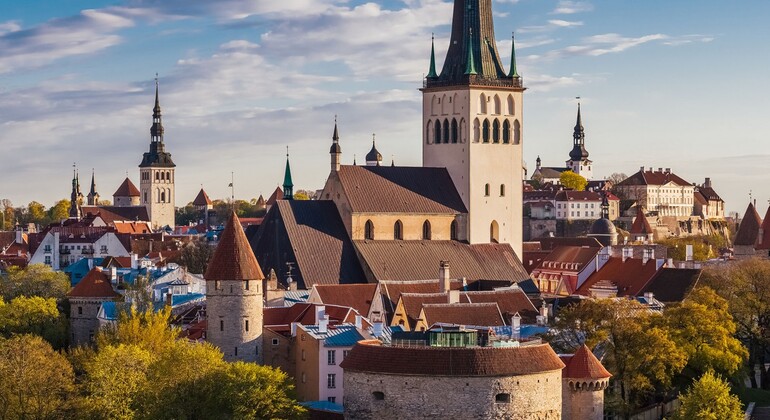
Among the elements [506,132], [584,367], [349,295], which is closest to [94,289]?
[349,295]

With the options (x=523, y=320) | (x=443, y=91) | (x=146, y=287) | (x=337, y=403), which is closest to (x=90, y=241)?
Answer: (x=443, y=91)

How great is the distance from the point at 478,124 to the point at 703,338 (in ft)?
90.1

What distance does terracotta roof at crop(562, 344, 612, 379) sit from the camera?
5503 cm

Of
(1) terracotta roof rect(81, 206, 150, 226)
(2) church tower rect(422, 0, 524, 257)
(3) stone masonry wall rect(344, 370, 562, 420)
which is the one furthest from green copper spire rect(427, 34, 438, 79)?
(1) terracotta roof rect(81, 206, 150, 226)

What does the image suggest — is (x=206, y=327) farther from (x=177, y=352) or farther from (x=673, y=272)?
(x=673, y=272)

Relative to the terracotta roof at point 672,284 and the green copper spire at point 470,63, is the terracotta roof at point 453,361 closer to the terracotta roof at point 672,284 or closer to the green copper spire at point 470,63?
the terracotta roof at point 672,284

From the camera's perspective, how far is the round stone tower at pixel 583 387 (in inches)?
2168

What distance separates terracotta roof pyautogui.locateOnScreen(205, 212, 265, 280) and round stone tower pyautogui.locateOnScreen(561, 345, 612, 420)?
13206 millimetres

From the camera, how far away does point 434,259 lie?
83.8 meters

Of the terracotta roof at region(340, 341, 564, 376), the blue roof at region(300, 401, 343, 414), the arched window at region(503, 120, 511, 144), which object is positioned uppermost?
the arched window at region(503, 120, 511, 144)

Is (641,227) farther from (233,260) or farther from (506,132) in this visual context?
(233,260)

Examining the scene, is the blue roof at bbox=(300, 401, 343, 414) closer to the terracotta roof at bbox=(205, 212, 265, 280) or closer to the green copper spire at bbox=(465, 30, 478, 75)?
the terracotta roof at bbox=(205, 212, 265, 280)

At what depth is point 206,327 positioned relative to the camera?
62688mm

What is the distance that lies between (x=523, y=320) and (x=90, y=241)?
64305 millimetres
